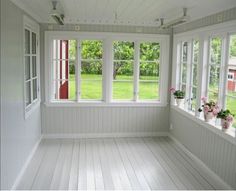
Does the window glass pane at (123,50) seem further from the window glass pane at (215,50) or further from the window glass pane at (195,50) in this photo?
the window glass pane at (215,50)

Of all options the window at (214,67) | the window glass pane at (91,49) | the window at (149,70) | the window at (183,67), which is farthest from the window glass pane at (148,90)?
the window at (214,67)

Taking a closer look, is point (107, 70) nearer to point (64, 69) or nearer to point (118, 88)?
point (118, 88)

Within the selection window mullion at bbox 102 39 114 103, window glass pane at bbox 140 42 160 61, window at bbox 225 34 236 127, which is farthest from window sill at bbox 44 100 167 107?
window at bbox 225 34 236 127

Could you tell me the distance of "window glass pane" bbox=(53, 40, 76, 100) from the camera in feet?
19.5

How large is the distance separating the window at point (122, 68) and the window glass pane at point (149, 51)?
0.22 m

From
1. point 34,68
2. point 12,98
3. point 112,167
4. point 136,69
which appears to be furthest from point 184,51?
point 12,98

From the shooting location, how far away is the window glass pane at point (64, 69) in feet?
19.5

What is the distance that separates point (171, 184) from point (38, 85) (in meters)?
3.20

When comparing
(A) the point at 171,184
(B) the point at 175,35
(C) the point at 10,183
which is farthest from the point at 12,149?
(B) the point at 175,35

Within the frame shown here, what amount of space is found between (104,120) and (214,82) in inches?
103

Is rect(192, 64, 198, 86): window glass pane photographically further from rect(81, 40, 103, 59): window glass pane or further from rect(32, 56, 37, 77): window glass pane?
rect(32, 56, 37, 77): window glass pane

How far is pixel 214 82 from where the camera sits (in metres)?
4.39

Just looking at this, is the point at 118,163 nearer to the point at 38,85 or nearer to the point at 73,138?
the point at 73,138

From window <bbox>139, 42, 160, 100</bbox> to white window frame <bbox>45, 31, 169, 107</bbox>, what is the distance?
110 millimetres
